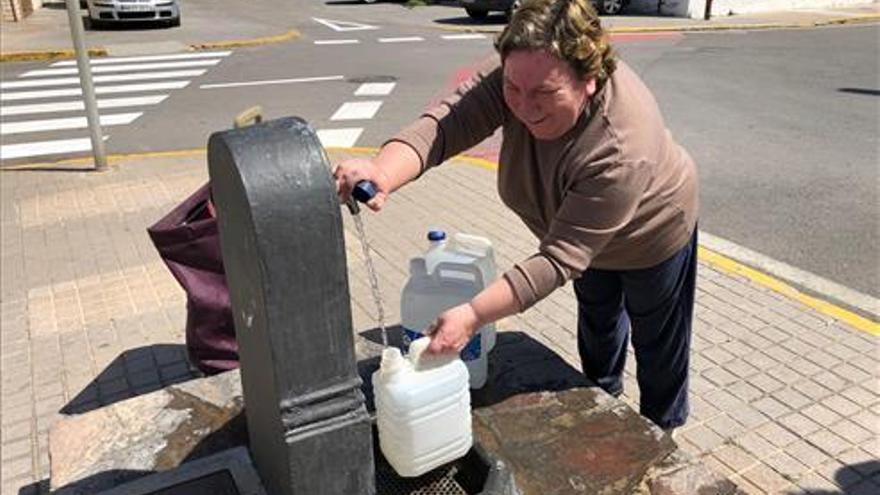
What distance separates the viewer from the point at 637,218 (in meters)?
2.53

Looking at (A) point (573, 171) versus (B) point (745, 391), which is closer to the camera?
(A) point (573, 171)

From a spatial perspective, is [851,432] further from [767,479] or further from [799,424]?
[767,479]

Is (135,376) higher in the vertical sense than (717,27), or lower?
higher

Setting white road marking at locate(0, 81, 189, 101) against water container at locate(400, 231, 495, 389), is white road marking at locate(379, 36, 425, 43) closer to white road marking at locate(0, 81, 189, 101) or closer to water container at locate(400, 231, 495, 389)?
white road marking at locate(0, 81, 189, 101)

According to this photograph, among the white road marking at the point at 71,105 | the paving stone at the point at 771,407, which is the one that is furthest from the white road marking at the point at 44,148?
the paving stone at the point at 771,407

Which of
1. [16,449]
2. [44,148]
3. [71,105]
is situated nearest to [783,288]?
[16,449]

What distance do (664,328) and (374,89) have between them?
892cm

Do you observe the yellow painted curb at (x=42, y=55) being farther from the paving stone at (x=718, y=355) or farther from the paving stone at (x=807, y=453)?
the paving stone at (x=807, y=453)

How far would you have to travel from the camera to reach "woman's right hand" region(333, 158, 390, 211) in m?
2.24

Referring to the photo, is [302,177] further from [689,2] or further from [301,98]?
[689,2]

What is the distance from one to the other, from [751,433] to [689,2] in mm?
19012

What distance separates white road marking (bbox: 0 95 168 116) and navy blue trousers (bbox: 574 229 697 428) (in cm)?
889

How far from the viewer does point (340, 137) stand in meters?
8.65

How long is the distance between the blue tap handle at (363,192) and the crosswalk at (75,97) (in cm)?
710
